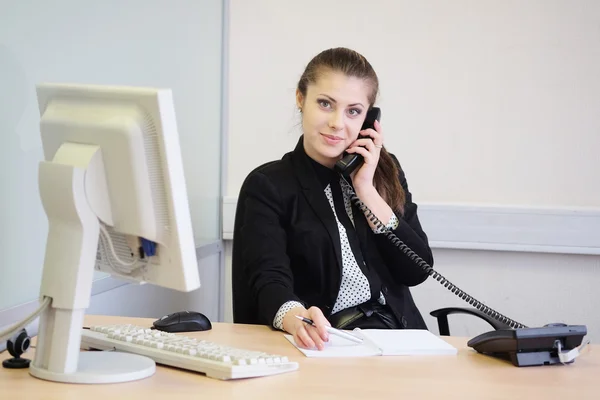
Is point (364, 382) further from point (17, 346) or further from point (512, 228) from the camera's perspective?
point (512, 228)

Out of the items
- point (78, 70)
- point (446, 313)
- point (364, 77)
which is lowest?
point (446, 313)

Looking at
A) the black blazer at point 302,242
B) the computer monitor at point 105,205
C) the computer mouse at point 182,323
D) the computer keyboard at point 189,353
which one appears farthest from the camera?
the black blazer at point 302,242

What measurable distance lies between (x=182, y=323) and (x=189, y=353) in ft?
1.22

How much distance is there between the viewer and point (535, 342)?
1.59 meters

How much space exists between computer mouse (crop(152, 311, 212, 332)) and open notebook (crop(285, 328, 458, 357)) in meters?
0.19

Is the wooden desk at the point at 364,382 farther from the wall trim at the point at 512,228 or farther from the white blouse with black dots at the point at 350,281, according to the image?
the wall trim at the point at 512,228

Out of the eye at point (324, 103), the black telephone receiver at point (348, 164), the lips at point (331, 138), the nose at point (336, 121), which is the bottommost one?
the black telephone receiver at point (348, 164)

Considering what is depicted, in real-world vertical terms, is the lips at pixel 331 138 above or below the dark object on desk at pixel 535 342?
above

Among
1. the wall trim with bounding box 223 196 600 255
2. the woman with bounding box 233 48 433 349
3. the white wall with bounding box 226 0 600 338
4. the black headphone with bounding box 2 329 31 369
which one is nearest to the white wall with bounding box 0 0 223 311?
the black headphone with bounding box 2 329 31 369

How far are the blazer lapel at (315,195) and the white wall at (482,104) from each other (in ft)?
2.24

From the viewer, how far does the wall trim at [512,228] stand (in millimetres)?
2861

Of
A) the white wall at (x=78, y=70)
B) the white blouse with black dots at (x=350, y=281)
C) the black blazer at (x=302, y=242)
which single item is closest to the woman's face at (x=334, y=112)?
the black blazer at (x=302, y=242)

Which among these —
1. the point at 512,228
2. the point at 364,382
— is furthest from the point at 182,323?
the point at 512,228

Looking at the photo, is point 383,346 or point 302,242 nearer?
point 383,346
